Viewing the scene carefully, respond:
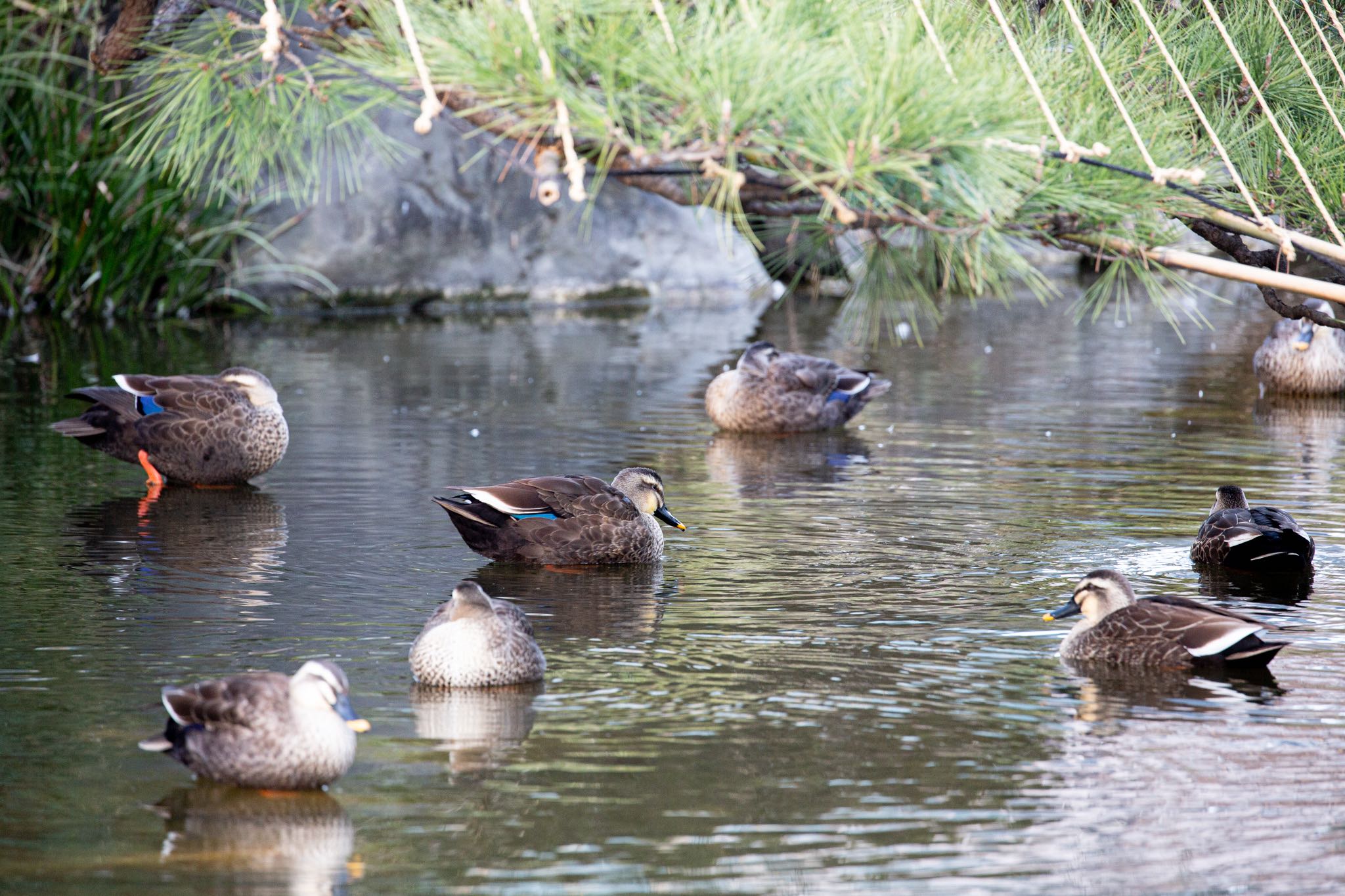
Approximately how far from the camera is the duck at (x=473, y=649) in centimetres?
659

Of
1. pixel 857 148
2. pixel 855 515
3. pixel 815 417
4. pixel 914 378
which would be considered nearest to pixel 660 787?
pixel 857 148

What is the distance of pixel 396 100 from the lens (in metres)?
5.45

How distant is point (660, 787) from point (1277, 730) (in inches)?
86.5

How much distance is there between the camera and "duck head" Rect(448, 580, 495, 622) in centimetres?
662

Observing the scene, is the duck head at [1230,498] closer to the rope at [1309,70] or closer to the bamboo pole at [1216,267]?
the rope at [1309,70]

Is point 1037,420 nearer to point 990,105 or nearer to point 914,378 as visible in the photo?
point 914,378

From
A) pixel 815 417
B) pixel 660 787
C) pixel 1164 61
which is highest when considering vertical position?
pixel 1164 61

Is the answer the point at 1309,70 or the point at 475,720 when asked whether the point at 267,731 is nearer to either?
the point at 475,720

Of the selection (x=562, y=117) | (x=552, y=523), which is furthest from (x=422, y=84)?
(x=552, y=523)

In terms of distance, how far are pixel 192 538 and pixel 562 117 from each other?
5523mm

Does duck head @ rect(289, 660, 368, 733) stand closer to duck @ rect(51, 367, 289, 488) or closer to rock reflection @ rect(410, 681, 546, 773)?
rock reflection @ rect(410, 681, 546, 773)

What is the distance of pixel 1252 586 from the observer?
8.58 metres

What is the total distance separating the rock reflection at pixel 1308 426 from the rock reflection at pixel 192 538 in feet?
21.1

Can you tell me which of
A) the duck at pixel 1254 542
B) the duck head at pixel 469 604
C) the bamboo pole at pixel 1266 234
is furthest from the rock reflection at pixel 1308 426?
the duck head at pixel 469 604
